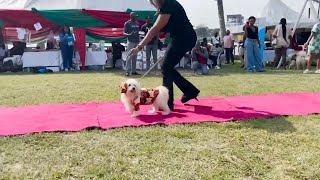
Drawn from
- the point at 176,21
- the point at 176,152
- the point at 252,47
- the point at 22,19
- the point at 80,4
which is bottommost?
the point at 176,152

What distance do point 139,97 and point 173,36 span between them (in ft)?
3.35

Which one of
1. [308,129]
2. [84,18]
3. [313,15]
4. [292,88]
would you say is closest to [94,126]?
[308,129]

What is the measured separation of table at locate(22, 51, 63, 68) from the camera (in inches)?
559

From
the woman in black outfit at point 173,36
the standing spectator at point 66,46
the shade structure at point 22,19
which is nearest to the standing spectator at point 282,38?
the standing spectator at point 66,46

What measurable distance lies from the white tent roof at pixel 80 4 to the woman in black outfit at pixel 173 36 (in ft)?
33.0

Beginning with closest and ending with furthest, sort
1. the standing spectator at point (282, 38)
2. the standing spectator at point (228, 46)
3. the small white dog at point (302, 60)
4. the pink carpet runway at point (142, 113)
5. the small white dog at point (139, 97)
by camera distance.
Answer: the pink carpet runway at point (142, 113), the small white dog at point (139, 97), the standing spectator at point (282, 38), the small white dog at point (302, 60), the standing spectator at point (228, 46)

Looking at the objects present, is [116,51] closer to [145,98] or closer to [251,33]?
[251,33]

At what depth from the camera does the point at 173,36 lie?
17.3ft

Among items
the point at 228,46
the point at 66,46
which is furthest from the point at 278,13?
the point at 66,46

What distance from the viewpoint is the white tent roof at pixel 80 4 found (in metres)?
14.7

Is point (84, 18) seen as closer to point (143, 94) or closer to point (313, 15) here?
point (143, 94)

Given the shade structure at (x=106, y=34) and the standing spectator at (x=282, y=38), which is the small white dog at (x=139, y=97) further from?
the shade structure at (x=106, y=34)

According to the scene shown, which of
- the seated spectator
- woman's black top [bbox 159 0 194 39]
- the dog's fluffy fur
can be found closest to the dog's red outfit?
woman's black top [bbox 159 0 194 39]

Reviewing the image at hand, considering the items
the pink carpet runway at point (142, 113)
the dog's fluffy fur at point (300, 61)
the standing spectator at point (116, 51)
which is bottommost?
the pink carpet runway at point (142, 113)
